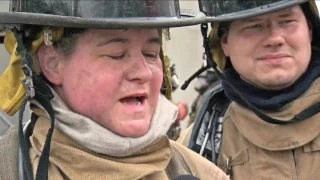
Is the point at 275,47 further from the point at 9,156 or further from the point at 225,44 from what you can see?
the point at 9,156

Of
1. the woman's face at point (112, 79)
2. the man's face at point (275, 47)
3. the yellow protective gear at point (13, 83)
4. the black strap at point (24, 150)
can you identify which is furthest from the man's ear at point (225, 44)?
the black strap at point (24, 150)

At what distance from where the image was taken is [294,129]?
2703 mm

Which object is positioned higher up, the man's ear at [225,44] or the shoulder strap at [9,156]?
the man's ear at [225,44]

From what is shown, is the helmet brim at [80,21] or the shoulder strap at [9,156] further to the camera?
the shoulder strap at [9,156]

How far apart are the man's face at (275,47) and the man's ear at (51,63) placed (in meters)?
1.14

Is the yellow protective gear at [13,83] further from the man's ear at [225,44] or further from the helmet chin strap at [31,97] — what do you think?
the man's ear at [225,44]

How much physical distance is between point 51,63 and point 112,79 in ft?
0.79

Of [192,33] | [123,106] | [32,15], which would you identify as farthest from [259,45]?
[192,33]

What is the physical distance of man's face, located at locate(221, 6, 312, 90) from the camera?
2664 mm

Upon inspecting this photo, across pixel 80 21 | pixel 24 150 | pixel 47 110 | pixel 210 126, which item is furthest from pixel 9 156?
pixel 210 126

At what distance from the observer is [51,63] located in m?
1.89

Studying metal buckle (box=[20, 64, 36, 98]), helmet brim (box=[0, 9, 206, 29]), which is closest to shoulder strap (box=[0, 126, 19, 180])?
metal buckle (box=[20, 64, 36, 98])

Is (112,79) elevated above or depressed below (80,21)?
below

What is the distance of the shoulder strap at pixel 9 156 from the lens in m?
1.79
